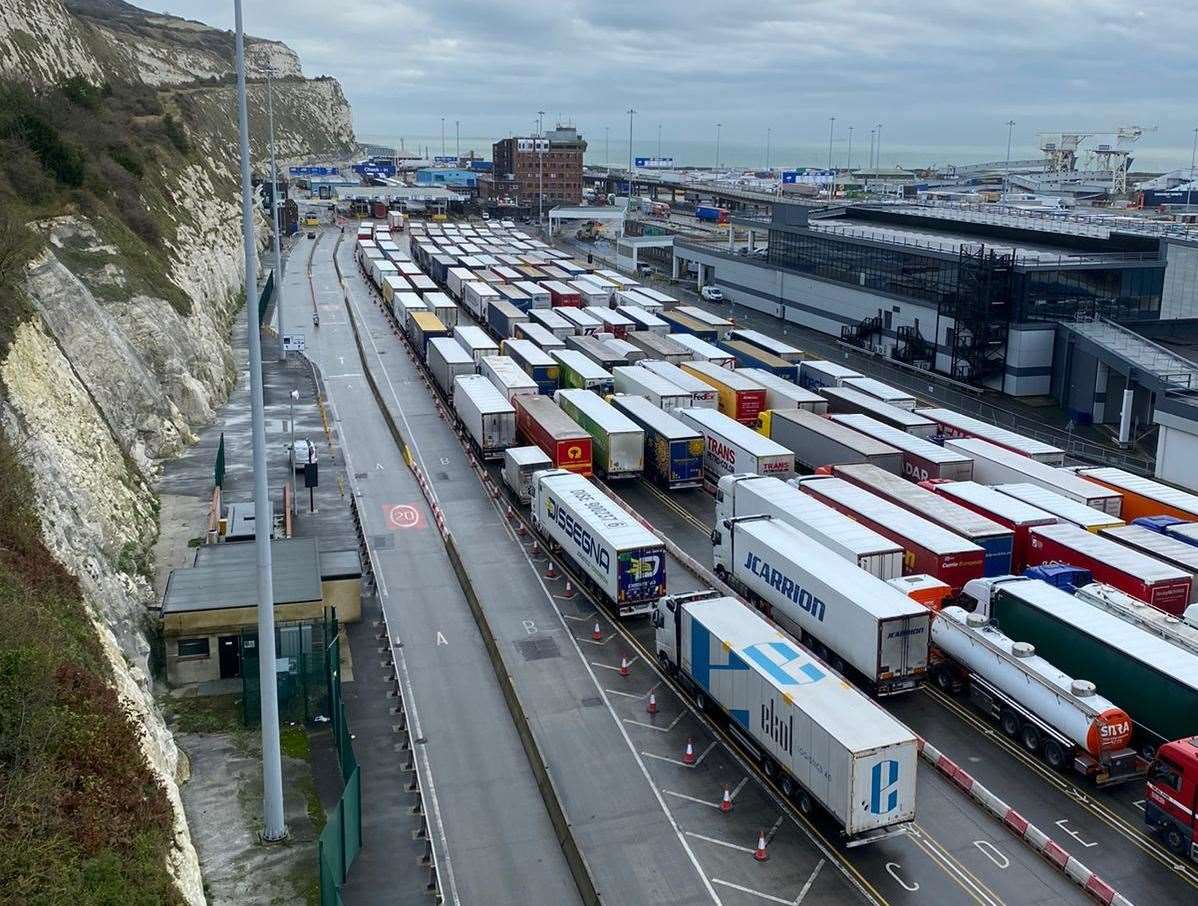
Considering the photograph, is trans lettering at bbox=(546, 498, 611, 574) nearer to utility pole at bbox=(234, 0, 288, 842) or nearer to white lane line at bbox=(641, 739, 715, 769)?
white lane line at bbox=(641, 739, 715, 769)

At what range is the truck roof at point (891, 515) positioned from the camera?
116 feet

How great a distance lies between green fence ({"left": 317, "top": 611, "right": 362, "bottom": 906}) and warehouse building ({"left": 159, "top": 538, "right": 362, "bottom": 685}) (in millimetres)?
1400

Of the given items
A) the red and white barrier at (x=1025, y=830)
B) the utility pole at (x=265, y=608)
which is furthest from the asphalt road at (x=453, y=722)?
the red and white barrier at (x=1025, y=830)

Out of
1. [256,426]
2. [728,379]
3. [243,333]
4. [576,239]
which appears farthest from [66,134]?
[576,239]

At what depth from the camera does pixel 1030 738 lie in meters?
28.6

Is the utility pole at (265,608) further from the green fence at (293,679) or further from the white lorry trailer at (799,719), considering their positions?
the white lorry trailer at (799,719)

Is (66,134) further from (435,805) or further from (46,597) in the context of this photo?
(435,805)

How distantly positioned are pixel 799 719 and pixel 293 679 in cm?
1362

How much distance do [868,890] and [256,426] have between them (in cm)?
1624

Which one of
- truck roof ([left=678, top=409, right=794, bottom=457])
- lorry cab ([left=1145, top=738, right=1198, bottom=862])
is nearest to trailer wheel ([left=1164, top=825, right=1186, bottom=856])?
lorry cab ([left=1145, top=738, right=1198, bottom=862])

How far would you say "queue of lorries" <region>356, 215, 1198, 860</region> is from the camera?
25938mm

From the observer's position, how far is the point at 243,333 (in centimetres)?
8181

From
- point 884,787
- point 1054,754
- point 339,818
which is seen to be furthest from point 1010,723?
point 339,818

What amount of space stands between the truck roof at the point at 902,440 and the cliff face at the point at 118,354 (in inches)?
1242
